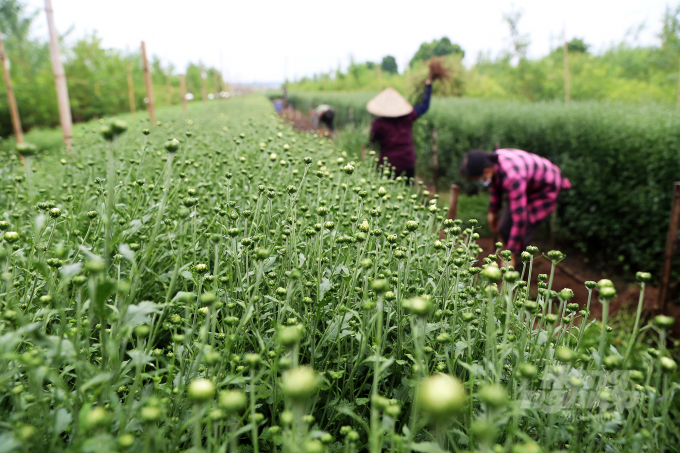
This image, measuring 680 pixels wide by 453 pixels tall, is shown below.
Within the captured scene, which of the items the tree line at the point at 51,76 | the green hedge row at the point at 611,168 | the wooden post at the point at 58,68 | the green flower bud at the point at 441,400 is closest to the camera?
the green flower bud at the point at 441,400

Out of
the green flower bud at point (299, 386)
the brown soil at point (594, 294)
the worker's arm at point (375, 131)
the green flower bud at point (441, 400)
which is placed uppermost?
the worker's arm at point (375, 131)

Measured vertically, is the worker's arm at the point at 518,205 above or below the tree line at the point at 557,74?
below

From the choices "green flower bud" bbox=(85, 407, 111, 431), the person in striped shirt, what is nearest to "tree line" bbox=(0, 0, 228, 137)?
the person in striped shirt

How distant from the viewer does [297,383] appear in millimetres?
615

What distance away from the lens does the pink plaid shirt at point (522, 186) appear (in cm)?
406

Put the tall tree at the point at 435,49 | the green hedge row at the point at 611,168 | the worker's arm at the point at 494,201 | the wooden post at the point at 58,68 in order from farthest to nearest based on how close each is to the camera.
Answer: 1. the tall tree at the point at 435,49
2. the wooden post at the point at 58,68
3. the green hedge row at the point at 611,168
4. the worker's arm at the point at 494,201

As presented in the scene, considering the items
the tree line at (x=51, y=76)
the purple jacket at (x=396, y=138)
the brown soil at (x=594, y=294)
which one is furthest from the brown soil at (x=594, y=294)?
the tree line at (x=51, y=76)

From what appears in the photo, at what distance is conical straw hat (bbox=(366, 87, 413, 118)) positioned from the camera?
5566 millimetres

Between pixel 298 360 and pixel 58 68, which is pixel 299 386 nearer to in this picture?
pixel 298 360

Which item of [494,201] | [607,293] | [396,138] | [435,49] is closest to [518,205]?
[494,201]

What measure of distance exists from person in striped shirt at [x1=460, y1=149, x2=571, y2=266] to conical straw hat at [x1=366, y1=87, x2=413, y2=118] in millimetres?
1613

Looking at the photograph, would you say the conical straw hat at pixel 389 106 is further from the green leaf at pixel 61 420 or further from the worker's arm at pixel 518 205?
the green leaf at pixel 61 420

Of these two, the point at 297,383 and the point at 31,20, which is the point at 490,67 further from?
the point at 297,383

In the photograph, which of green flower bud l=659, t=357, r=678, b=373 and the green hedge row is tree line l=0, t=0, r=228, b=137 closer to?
the green hedge row
